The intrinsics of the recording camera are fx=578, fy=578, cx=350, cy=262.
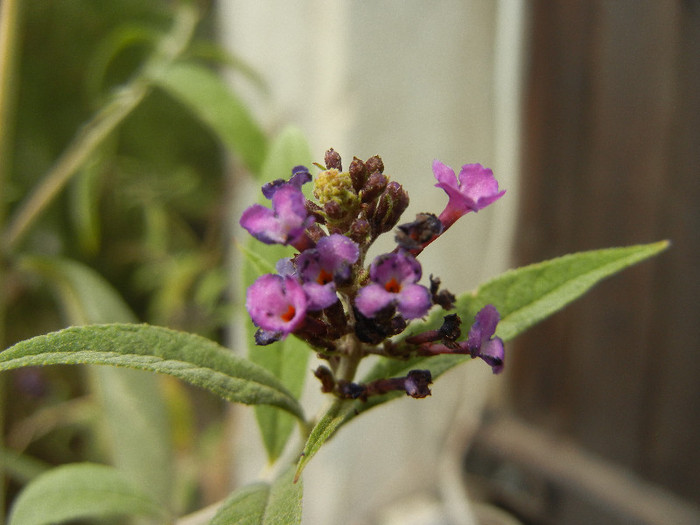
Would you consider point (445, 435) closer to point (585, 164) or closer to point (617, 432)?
point (617, 432)

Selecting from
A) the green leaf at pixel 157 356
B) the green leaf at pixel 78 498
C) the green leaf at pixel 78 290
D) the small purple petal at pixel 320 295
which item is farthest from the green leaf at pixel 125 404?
the small purple petal at pixel 320 295

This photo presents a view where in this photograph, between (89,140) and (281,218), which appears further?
(89,140)

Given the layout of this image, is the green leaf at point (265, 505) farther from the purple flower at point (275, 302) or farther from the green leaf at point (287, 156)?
the green leaf at point (287, 156)

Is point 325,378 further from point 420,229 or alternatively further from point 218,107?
point 218,107

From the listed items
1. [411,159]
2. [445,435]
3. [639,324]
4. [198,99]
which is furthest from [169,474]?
[639,324]

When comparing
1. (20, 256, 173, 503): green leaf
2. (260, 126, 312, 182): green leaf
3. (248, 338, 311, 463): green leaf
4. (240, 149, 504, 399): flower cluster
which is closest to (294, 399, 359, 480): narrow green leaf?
(240, 149, 504, 399): flower cluster

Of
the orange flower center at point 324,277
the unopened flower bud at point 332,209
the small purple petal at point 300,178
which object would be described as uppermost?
the small purple petal at point 300,178

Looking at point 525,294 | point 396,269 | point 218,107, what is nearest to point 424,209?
point 218,107
